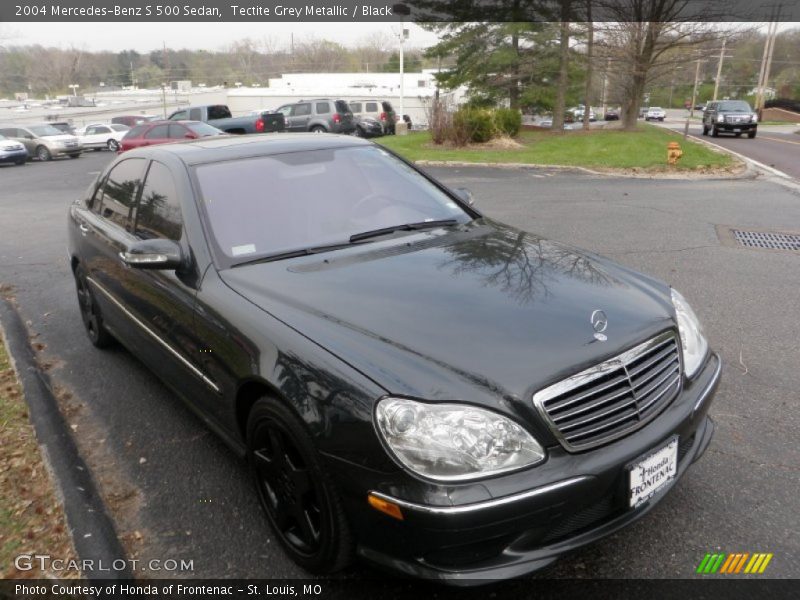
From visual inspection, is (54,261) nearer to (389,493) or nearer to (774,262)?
(389,493)

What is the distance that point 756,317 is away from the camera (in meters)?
4.94

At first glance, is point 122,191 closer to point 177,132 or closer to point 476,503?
point 476,503

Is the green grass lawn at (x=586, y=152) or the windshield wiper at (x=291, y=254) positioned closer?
the windshield wiper at (x=291, y=254)

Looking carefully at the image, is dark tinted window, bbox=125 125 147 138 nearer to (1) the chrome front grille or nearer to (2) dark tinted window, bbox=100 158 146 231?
(2) dark tinted window, bbox=100 158 146 231

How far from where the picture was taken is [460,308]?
2453 mm

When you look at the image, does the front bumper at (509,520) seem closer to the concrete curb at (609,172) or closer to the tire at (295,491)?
the tire at (295,491)

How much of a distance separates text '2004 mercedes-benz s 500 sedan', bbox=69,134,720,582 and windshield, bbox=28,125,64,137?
88.2 ft

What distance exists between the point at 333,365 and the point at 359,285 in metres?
0.59

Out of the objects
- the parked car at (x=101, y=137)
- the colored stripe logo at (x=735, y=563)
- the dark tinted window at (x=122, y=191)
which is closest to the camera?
the colored stripe logo at (x=735, y=563)

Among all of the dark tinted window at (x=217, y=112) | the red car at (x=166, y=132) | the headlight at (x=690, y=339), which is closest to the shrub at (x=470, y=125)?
the red car at (x=166, y=132)

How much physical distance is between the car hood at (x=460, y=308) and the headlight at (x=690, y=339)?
0.10 m

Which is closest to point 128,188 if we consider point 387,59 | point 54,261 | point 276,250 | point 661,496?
point 276,250

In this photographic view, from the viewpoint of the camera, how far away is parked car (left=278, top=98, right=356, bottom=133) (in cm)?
2608

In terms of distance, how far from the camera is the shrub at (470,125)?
1950 centimetres
